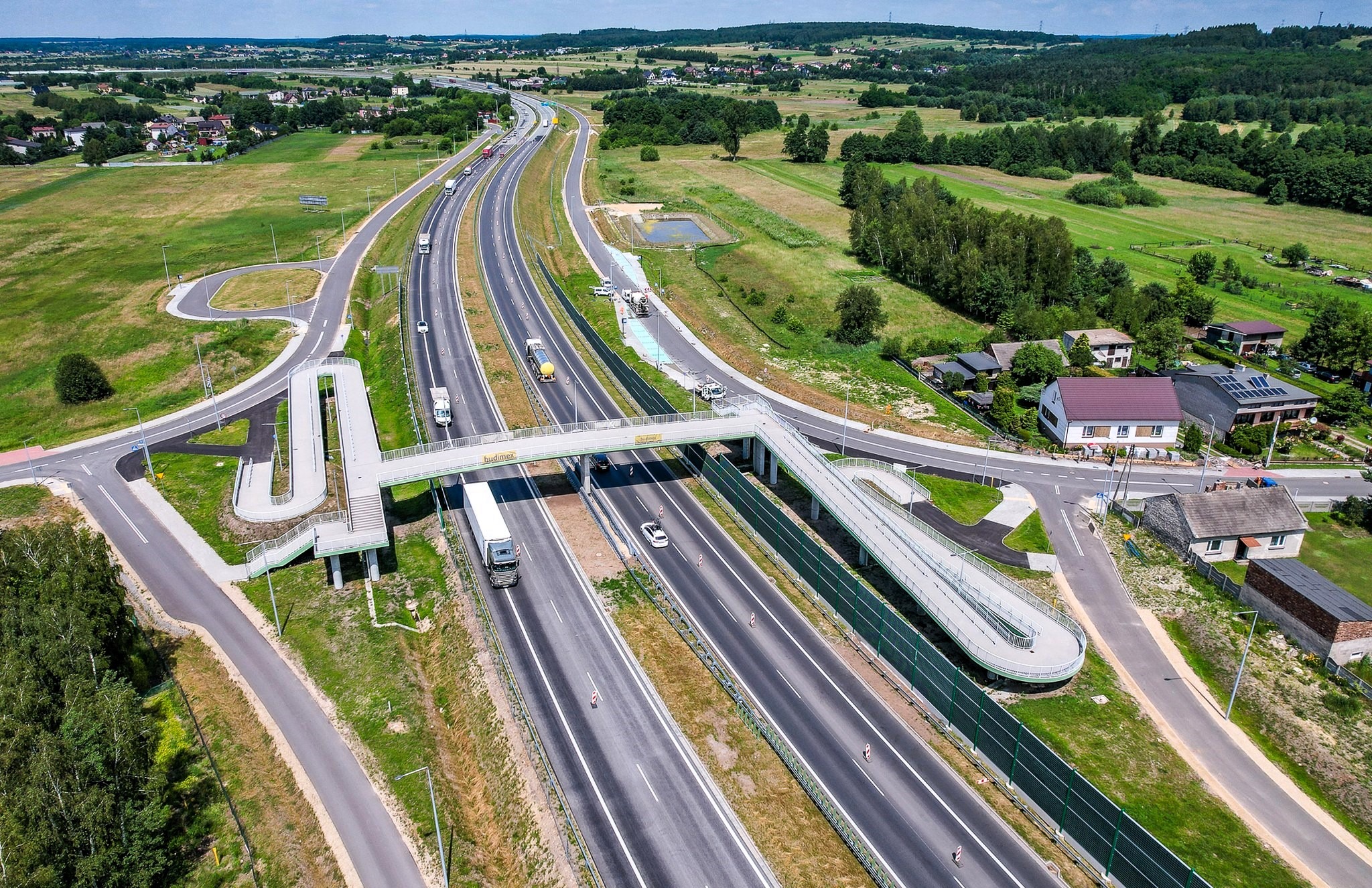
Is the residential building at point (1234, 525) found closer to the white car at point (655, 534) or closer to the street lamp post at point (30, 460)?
the white car at point (655, 534)

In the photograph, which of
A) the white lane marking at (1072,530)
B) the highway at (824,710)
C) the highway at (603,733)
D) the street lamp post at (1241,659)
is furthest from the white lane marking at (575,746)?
the white lane marking at (1072,530)

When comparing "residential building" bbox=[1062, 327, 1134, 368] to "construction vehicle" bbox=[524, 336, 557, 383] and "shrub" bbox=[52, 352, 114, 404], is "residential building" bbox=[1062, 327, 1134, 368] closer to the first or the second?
"construction vehicle" bbox=[524, 336, 557, 383]

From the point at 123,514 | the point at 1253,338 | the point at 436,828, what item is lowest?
the point at 123,514

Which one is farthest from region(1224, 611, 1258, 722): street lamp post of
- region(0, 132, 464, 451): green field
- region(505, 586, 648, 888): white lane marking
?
region(0, 132, 464, 451): green field

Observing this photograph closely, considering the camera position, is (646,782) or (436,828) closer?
(436,828)

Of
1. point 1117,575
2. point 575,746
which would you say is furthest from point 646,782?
point 1117,575

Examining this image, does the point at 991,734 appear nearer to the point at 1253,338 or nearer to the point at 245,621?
the point at 245,621
